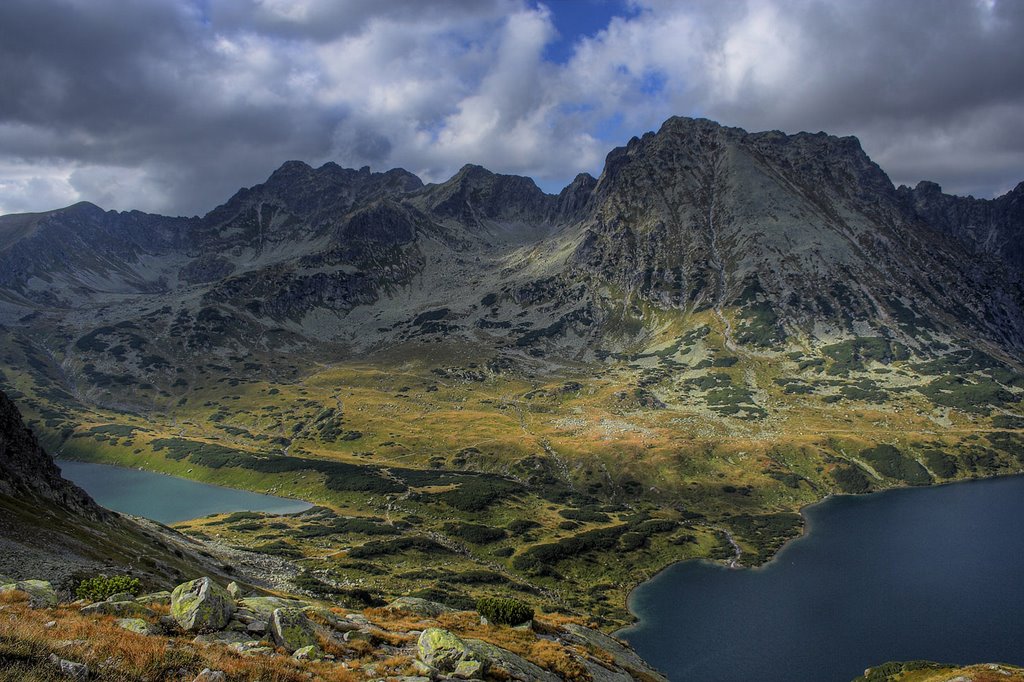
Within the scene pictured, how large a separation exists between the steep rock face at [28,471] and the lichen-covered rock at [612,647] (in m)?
45.5

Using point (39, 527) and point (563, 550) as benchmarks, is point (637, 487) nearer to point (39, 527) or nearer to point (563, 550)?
point (563, 550)

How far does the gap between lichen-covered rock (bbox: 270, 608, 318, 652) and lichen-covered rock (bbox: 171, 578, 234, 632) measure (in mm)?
2009

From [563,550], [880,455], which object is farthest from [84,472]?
[880,455]

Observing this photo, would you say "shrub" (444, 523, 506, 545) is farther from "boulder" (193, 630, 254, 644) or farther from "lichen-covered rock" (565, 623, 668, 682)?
"boulder" (193, 630, 254, 644)

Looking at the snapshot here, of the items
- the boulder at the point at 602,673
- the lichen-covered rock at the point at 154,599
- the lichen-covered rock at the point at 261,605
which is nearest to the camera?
the lichen-covered rock at the point at 154,599

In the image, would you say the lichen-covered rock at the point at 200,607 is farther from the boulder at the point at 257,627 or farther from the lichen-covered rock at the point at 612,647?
the lichen-covered rock at the point at 612,647

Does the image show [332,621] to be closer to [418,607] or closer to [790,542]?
[418,607]

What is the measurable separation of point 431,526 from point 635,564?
48733 mm

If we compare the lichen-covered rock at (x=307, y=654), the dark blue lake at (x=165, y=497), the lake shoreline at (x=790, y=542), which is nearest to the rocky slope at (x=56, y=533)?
the lichen-covered rock at (x=307, y=654)

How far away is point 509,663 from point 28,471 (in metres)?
49.6

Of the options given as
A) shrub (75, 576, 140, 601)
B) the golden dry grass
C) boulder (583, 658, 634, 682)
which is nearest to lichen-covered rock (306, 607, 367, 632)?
the golden dry grass

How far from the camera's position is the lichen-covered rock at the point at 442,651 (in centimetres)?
2675

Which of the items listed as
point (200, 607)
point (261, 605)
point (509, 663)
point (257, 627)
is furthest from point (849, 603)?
point (200, 607)

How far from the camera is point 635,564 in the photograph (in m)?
127
